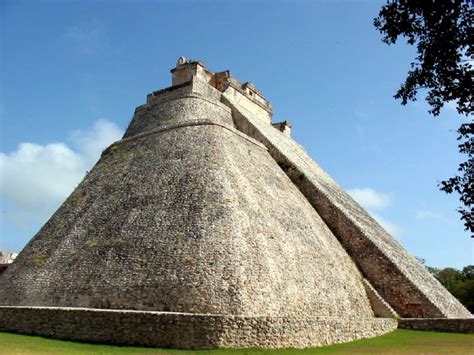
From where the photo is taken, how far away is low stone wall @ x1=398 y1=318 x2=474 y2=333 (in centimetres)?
1532

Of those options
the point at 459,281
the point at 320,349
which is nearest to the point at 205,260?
the point at 320,349

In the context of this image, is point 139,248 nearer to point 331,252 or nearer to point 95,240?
point 95,240

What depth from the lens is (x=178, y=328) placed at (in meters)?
10.6

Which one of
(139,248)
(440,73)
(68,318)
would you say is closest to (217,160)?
(139,248)

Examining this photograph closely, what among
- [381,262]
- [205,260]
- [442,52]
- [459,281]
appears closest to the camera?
[442,52]

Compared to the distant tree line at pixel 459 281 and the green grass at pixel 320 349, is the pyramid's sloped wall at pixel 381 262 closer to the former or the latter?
the green grass at pixel 320 349

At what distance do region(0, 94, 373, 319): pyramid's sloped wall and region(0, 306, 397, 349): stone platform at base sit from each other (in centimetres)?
75

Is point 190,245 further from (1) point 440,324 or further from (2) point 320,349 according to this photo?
(1) point 440,324

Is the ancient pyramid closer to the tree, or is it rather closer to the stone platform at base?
the stone platform at base

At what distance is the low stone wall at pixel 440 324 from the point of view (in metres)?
15.3

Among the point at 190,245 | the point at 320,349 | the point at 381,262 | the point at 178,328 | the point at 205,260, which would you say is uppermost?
the point at 381,262

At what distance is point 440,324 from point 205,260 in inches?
334

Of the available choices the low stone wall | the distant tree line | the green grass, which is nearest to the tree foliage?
the distant tree line

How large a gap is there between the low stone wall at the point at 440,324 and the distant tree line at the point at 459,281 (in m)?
22.5
